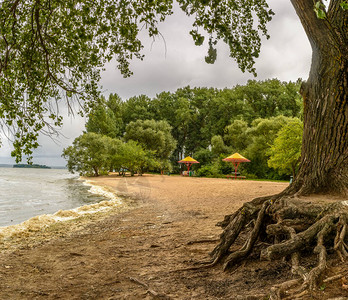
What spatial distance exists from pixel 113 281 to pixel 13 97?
13.3 ft

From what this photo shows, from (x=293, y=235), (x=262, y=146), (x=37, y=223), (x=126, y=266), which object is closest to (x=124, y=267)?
(x=126, y=266)

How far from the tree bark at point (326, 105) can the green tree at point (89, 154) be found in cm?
4023

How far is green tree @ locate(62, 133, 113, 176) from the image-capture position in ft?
144

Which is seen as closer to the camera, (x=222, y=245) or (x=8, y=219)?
(x=222, y=245)

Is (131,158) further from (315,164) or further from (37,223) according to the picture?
(315,164)

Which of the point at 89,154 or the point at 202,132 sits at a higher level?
the point at 202,132

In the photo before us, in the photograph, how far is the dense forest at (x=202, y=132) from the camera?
37.4m

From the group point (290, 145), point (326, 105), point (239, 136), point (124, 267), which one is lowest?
point (124, 267)

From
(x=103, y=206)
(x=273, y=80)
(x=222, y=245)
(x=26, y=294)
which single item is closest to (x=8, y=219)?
(x=103, y=206)

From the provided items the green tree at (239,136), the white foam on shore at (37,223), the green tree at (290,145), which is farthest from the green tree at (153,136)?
the white foam on shore at (37,223)

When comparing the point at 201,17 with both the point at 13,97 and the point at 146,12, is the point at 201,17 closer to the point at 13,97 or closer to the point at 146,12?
the point at 146,12

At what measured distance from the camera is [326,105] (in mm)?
4883

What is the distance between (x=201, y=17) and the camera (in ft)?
16.9

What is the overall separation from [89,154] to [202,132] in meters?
23.2
